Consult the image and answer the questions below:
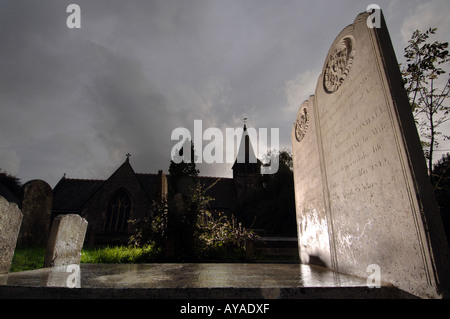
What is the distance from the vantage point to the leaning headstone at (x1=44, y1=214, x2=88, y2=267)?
3256 mm

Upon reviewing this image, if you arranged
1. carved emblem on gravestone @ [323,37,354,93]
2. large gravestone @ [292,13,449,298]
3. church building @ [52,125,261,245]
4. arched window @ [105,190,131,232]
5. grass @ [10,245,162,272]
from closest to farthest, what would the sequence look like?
large gravestone @ [292,13,449,298] → carved emblem on gravestone @ [323,37,354,93] → grass @ [10,245,162,272] → church building @ [52,125,261,245] → arched window @ [105,190,131,232]

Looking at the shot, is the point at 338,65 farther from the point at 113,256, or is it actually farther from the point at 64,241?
the point at 113,256

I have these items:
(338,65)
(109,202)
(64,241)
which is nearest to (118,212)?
(109,202)

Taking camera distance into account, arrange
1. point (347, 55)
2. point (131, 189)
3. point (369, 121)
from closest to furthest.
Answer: point (369, 121)
point (347, 55)
point (131, 189)

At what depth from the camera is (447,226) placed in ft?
35.5

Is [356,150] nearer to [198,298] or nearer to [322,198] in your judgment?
[322,198]

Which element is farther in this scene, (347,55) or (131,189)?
(131,189)

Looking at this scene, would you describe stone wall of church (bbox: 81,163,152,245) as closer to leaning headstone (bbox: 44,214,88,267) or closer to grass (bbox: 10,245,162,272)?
grass (bbox: 10,245,162,272)

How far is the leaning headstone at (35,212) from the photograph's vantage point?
29.0ft

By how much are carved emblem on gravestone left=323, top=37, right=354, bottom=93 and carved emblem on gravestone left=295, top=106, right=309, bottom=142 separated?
0.76m

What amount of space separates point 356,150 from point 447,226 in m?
12.8

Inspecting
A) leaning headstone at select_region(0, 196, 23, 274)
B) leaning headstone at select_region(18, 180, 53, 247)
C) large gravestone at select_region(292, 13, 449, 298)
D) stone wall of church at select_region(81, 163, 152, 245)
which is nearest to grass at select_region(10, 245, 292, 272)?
leaning headstone at select_region(18, 180, 53, 247)
